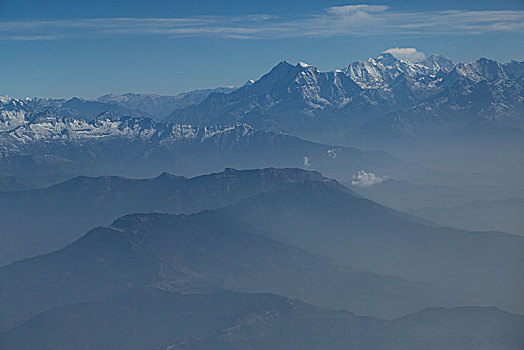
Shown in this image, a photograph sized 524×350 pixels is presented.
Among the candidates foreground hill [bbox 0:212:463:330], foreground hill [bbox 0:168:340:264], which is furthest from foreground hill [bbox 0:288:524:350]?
foreground hill [bbox 0:168:340:264]

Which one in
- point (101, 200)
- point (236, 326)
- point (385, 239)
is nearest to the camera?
point (236, 326)

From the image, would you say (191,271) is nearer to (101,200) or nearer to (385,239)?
(385,239)

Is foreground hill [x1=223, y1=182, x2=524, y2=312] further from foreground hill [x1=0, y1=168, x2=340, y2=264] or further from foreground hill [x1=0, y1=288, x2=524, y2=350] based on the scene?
foreground hill [x1=0, y1=288, x2=524, y2=350]

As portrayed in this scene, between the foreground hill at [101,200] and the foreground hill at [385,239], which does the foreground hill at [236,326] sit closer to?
the foreground hill at [385,239]

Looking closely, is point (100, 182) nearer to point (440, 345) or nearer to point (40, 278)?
point (40, 278)

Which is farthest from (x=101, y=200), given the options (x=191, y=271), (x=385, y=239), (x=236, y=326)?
(x=236, y=326)
